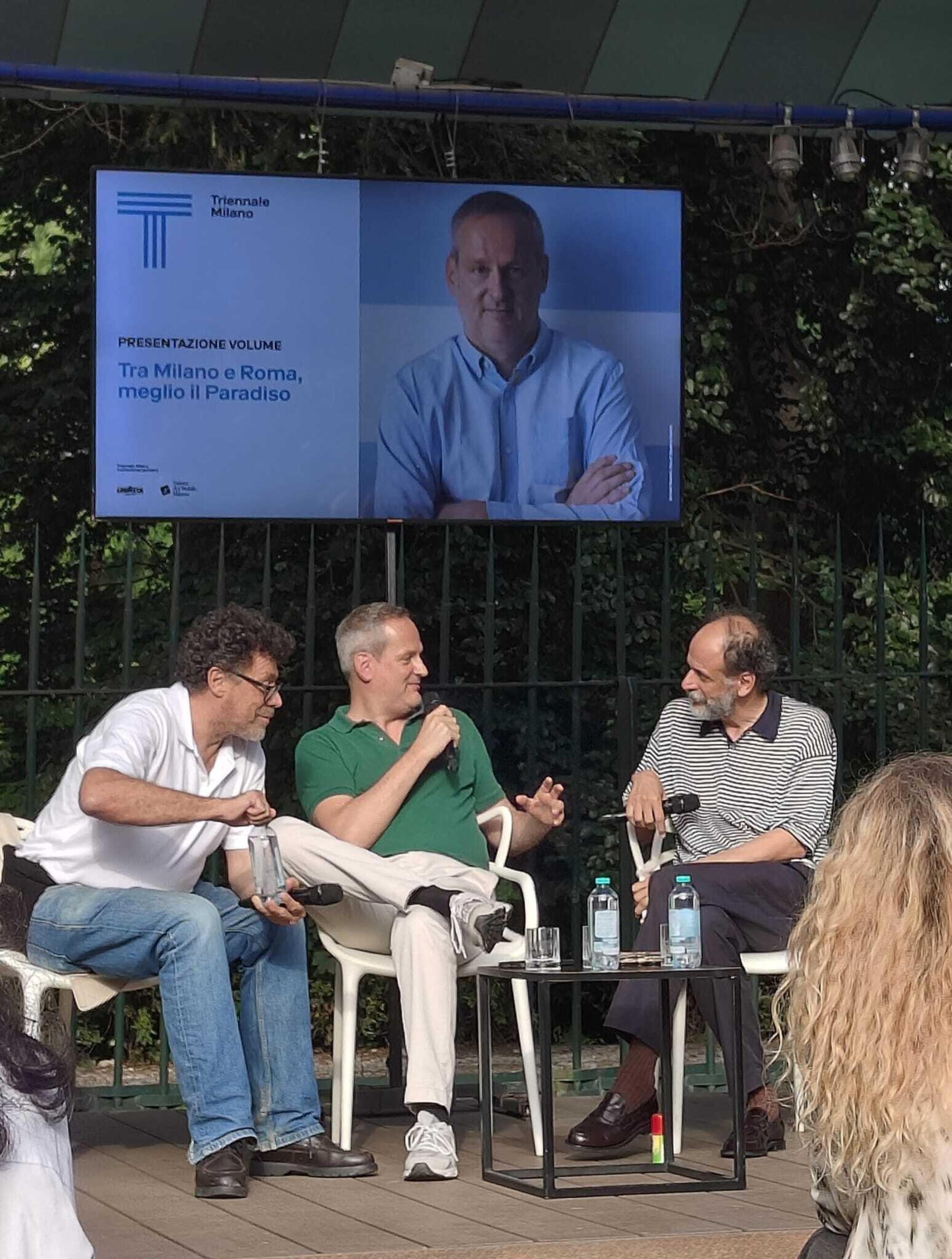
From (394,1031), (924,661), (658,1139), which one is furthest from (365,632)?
(924,661)

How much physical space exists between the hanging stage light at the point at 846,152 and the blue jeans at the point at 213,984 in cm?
Answer: 284

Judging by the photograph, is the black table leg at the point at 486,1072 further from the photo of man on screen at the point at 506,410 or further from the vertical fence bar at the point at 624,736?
the photo of man on screen at the point at 506,410

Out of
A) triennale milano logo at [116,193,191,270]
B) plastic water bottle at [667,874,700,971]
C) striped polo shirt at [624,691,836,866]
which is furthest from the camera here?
triennale milano logo at [116,193,191,270]

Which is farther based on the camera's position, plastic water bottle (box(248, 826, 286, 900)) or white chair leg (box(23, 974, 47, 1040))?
plastic water bottle (box(248, 826, 286, 900))

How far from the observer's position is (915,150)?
19.6 ft

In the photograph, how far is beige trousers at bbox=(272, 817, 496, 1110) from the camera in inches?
178

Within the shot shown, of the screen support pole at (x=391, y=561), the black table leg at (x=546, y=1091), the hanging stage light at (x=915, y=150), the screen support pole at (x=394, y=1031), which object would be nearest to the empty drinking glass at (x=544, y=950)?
the black table leg at (x=546, y=1091)

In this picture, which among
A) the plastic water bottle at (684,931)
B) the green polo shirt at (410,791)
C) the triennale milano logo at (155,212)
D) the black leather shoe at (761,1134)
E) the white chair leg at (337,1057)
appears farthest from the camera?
the triennale milano logo at (155,212)

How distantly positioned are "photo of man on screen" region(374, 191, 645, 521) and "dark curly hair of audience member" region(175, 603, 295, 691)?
98cm

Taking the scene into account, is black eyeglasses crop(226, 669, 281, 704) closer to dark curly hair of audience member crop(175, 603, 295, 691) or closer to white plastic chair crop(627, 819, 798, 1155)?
dark curly hair of audience member crop(175, 603, 295, 691)

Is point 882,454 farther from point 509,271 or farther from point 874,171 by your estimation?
point 509,271

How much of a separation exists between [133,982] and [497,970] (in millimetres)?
830

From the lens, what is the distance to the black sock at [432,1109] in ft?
14.7

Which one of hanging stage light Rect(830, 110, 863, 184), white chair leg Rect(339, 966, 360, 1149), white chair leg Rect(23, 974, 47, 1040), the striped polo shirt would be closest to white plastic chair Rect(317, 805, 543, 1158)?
white chair leg Rect(339, 966, 360, 1149)
